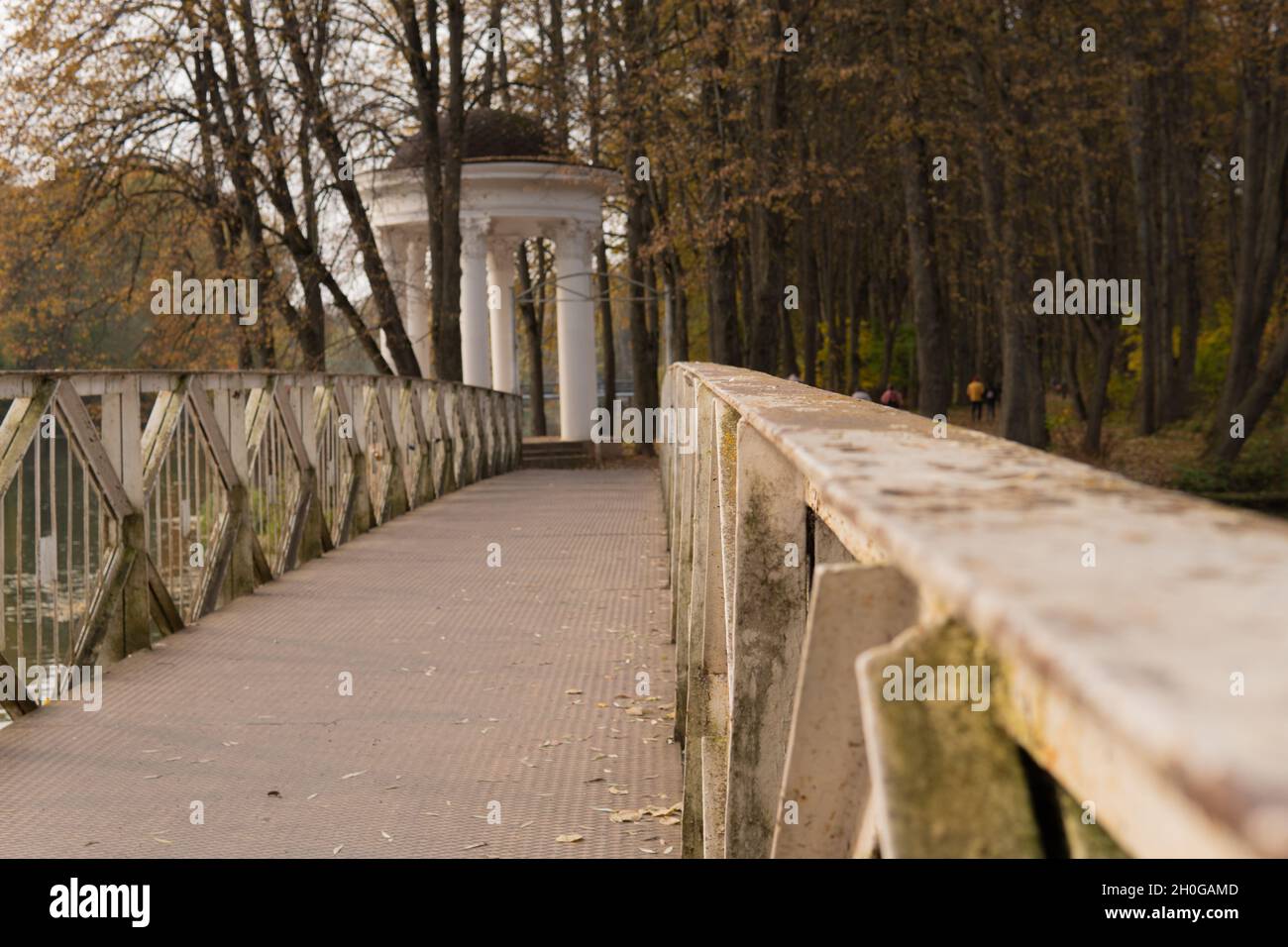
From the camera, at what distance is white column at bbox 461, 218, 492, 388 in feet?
102

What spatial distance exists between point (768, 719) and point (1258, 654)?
1.79 m

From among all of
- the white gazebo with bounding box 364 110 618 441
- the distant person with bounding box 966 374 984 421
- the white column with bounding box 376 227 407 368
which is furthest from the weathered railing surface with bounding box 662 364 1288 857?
the distant person with bounding box 966 374 984 421

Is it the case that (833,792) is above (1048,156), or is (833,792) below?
below

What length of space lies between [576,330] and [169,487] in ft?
77.0

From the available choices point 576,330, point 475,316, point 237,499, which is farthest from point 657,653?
point 475,316

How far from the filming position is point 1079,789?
87cm

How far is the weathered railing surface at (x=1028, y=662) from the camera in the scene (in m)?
0.61

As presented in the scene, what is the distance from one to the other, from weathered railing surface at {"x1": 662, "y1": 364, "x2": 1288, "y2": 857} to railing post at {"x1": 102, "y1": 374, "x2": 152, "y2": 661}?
5.30 meters

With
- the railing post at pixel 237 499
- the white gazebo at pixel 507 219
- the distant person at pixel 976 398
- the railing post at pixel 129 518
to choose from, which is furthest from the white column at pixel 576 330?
the railing post at pixel 129 518

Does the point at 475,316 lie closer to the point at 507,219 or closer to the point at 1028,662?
the point at 507,219

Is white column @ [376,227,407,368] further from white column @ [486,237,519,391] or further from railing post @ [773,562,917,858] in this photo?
railing post @ [773,562,917,858]
